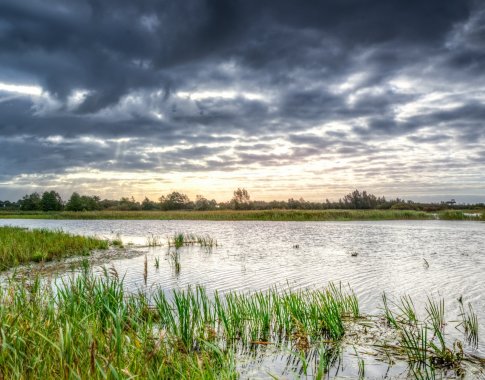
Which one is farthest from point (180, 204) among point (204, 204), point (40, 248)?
point (40, 248)

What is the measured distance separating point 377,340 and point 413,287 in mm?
7027

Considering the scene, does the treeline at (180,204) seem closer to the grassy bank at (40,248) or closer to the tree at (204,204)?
the tree at (204,204)

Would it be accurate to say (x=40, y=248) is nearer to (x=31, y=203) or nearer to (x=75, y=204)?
(x=75, y=204)

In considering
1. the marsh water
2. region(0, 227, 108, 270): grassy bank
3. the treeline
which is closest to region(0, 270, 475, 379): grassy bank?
the marsh water

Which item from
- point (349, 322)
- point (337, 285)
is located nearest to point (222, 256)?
point (337, 285)

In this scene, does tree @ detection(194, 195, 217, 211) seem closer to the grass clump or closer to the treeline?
the treeline

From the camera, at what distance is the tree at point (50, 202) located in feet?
449

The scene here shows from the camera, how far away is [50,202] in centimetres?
13750

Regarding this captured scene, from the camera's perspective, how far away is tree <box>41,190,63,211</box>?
137 meters

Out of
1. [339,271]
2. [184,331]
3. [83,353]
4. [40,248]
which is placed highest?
[83,353]

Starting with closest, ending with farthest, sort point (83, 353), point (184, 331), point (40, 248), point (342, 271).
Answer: point (83, 353), point (184, 331), point (342, 271), point (40, 248)

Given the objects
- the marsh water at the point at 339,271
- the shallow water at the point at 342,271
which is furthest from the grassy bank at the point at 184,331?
the marsh water at the point at 339,271

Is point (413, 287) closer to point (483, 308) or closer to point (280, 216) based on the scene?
point (483, 308)

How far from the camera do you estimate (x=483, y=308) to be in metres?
10.7
